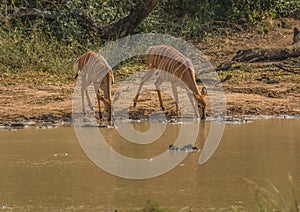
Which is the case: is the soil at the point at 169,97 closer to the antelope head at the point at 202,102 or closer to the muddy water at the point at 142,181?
the antelope head at the point at 202,102

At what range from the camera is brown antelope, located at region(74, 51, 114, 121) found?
1142 cm

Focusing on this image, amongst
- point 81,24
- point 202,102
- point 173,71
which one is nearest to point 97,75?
point 173,71

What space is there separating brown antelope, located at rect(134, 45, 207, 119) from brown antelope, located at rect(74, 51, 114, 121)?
19.5 inches

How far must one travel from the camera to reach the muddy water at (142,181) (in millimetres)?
6941

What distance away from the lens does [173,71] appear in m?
11.8

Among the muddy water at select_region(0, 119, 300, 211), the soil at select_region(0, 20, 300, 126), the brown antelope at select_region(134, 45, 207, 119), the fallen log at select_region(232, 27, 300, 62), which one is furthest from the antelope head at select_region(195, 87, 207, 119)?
the fallen log at select_region(232, 27, 300, 62)

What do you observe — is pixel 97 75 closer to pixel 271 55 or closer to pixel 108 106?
pixel 108 106

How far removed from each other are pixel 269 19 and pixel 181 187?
29.6 feet

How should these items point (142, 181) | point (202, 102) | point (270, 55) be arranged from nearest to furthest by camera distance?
point (142, 181)
point (202, 102)
point (270, 55)

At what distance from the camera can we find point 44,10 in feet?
47.6

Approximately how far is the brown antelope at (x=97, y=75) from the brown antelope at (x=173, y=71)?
49cm

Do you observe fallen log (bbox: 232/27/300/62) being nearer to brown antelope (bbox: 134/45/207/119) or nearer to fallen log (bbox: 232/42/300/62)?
fallen log (bbox: 232/42/300/62)

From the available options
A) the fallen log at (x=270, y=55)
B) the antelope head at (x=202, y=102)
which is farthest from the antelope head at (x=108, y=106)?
the fallen log at (x=270, y=55)

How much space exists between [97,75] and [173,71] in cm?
101
